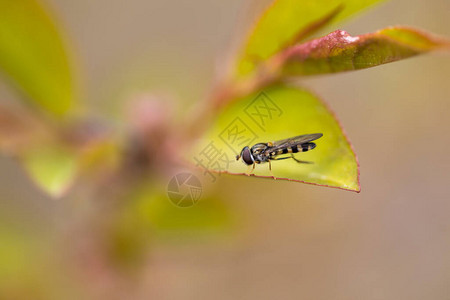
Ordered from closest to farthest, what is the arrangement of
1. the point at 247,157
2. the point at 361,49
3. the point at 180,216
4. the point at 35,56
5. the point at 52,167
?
1. the point at 361,49
2. the point at 247,157
3. the point at 52,167
4. the point at 35,56
5. the point at 180,216

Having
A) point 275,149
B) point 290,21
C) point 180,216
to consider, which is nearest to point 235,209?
point 180,216

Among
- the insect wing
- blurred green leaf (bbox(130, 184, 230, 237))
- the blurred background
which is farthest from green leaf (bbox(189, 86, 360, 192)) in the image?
blurred green leaf (bbox(130, 184, 230, 237))

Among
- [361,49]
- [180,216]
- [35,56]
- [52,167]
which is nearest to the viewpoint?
[361,49]

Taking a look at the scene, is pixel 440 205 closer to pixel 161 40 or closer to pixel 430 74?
pixel 430 74

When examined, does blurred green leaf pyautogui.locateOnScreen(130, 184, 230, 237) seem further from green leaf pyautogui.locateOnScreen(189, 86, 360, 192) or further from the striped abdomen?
the striped abdomen

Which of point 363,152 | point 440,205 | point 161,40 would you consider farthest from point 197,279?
point 440,205

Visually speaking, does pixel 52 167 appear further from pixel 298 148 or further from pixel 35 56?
pixel 298 148
